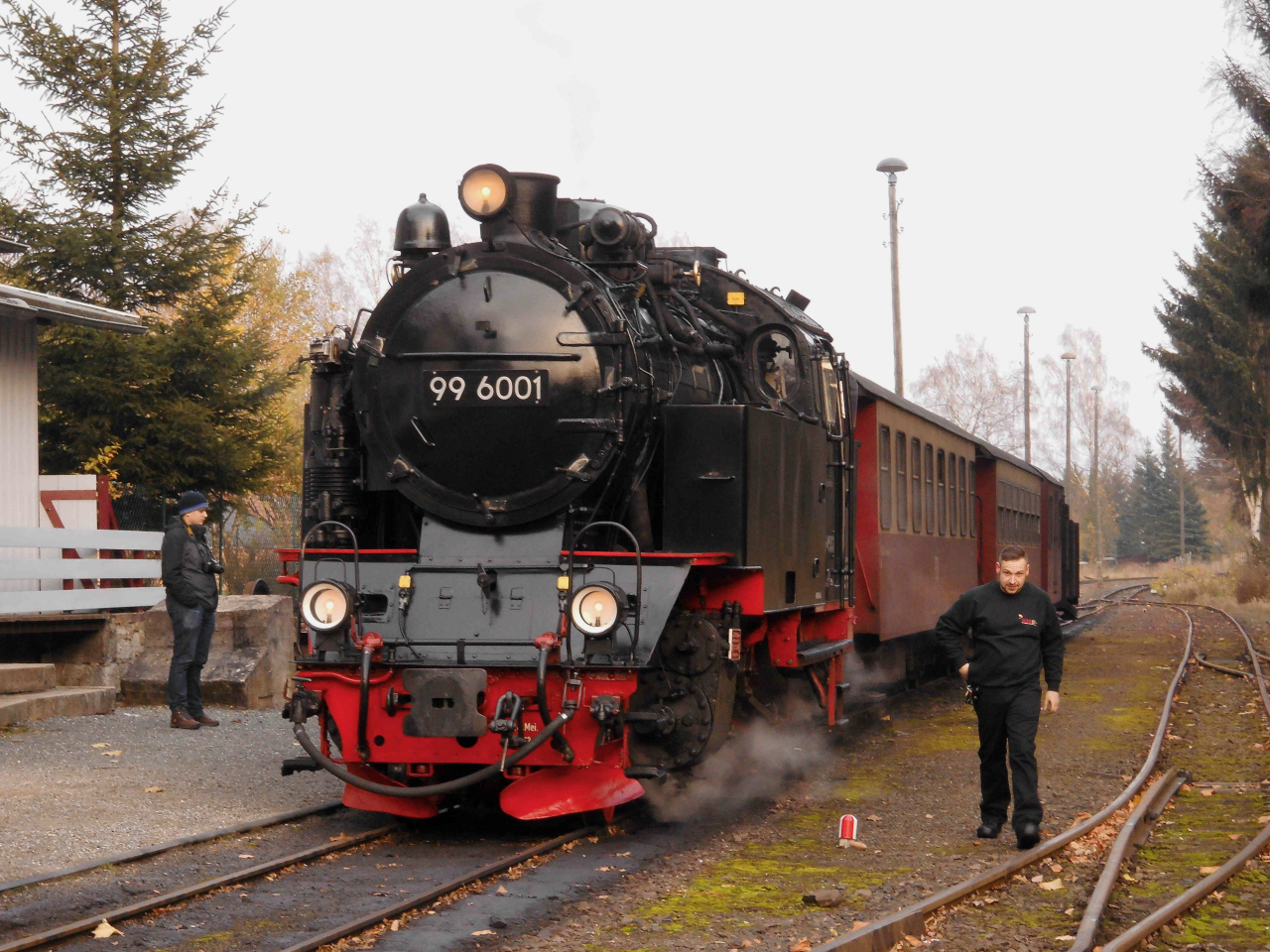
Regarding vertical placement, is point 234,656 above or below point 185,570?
below

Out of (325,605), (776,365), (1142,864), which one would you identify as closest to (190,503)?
(325,605)

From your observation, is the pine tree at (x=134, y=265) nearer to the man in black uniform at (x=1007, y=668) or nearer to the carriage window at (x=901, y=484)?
the carriage window at (x=901, y=484)

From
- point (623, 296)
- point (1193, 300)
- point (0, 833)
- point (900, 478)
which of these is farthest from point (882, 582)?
point (1193, 300)

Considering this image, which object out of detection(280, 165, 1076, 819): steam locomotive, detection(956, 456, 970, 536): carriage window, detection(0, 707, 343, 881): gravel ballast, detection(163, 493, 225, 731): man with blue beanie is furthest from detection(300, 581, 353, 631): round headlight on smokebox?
detection(956, 456, 970, 536): carriage window

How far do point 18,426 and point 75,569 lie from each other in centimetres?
189

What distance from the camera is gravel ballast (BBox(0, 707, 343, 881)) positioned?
6.87m

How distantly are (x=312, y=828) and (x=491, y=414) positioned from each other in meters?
2.29

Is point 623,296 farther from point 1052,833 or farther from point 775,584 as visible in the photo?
point 1052,833

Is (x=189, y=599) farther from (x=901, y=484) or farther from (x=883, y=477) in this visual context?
(x=901, y=484)

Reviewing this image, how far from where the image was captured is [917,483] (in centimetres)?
1293

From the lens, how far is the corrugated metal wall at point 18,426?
1322 centimetres

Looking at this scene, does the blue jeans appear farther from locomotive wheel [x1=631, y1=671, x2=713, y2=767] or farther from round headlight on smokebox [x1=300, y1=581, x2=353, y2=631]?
locomotive wheel [x1=631, y1=671, x2=713, y2=767]

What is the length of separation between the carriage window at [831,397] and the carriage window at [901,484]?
8.30ft

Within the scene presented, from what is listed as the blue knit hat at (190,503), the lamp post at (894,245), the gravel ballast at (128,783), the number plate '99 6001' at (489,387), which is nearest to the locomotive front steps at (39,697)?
the gravel ballast at (128,783)
